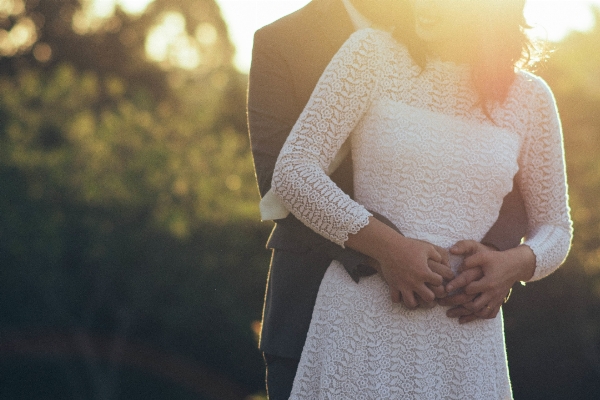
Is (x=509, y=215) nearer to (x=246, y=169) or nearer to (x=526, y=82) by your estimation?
(x=526, y=82)

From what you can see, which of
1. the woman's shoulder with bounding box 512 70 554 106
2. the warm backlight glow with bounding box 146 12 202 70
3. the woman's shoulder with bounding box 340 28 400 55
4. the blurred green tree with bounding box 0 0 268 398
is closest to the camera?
the woman's shoulder with bounding box 340 28 400 55

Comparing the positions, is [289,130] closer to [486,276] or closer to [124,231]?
[486,276]

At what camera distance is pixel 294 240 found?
1.81 m

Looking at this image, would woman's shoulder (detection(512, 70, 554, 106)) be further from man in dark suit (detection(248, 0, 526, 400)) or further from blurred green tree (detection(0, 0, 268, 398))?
blurred green tree (detection(0, 0, 268, 398))

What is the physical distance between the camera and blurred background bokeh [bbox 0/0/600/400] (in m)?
6.21

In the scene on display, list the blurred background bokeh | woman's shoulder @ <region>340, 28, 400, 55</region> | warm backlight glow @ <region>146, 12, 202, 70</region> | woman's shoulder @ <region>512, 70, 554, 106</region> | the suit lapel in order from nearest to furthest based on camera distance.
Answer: woman's shoulder @ <region>340, 28, 400, 55</region>, woman's shoulder @ <region>512, 70, 554, 106</region>, the suit lapel, the blurred background bokeh, warm backlight glow @ <region>146, 12, 202, 70</region>

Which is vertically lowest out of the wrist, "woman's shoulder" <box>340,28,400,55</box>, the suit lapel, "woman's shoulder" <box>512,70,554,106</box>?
the wrist

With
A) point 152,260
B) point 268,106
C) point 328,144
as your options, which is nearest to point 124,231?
point 152,260

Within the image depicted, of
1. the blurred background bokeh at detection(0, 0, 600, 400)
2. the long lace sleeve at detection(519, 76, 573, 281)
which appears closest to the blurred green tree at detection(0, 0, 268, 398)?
the blurred background bokeh at detection(0, 0, 600, 400)

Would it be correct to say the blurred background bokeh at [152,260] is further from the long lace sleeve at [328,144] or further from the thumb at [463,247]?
the long lace sleeve at [328,144]

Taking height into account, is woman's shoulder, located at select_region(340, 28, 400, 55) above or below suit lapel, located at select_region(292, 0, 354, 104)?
above

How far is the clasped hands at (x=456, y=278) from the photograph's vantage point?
1529 millimetres

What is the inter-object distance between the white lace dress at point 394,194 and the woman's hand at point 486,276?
0.04 metres

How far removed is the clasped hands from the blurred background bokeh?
4.35 metres
